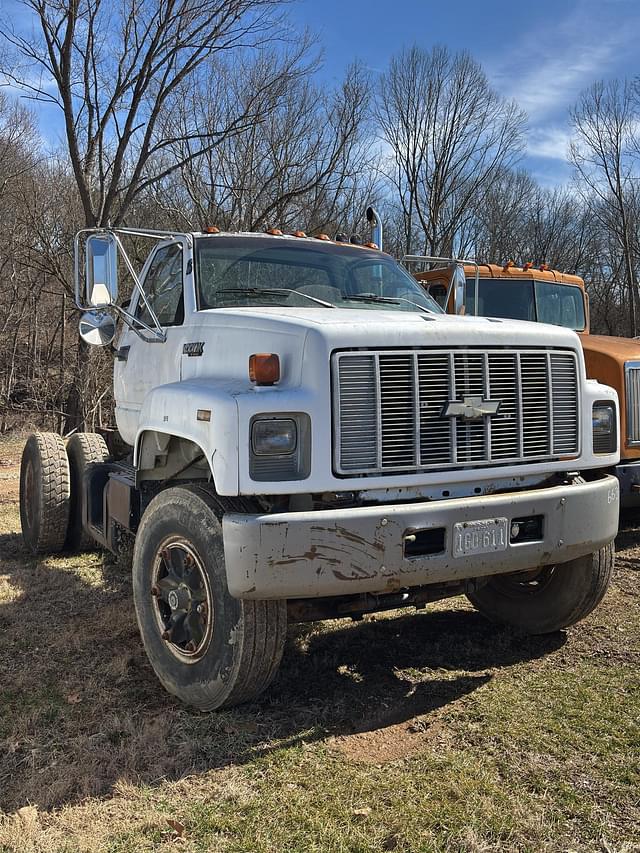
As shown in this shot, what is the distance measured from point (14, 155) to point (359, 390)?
21736 mm

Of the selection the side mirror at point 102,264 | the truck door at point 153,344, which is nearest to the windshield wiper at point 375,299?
the truck door at point 153,344

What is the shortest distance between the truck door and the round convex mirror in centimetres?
14

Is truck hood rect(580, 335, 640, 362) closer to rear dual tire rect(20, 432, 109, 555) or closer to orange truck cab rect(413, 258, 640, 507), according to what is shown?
orange truck cab rect(413, 258, 640, 507)

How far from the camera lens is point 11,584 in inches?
226

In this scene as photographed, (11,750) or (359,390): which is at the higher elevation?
(359,390)

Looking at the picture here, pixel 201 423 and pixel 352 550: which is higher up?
pixel 201 423

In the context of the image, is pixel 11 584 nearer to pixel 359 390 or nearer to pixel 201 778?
pixel 201 778

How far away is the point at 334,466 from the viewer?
123 inches

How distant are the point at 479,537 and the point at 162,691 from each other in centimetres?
179

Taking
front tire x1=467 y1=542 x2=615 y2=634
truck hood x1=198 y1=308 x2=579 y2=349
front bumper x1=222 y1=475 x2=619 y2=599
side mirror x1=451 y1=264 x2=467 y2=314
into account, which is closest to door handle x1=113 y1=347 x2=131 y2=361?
truck hood x1=198 y1=308 x2=579 y2=349

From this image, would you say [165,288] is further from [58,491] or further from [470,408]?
[58,491]

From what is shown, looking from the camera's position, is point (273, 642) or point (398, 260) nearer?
point (273, 642)

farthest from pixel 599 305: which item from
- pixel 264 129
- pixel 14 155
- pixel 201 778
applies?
pixel 201 778

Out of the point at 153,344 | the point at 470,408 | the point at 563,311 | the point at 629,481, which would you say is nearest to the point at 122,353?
the point at 153,344
